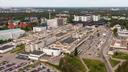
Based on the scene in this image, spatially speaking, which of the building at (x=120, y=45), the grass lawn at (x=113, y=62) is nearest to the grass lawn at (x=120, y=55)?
the grass lawn at (x=113, y=62)

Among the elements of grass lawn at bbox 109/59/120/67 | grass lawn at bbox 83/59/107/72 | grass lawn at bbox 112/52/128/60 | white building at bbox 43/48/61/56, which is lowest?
grass lawn at bbox 109/59/120/67

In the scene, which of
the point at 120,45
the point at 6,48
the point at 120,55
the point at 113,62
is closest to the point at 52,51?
the point at 6,48

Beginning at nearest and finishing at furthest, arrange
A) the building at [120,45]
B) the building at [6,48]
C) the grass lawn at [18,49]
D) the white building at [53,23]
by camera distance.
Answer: the building at [6,48], the grass lawn at [18,49], the building at [120,45], the white building at [53,23]

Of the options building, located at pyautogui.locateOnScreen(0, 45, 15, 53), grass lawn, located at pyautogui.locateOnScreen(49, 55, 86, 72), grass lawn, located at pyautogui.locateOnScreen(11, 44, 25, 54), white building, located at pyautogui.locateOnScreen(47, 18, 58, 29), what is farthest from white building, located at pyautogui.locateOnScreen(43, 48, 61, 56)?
white building, located at pyautogui.locateOnScreen(47, 18, 58, 29)

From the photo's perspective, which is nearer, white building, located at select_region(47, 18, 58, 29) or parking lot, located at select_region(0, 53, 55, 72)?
parking lot, located at select_region(0, 53, 55, 72)

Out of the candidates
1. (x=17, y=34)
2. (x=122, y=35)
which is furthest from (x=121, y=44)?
(x=17, y=34)

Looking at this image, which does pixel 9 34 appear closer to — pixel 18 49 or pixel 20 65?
pixel 18 49

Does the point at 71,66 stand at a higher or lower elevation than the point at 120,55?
higher

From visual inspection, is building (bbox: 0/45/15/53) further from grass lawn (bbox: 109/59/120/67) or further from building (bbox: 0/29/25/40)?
grass lawn (bbox: 109/59/120/67)

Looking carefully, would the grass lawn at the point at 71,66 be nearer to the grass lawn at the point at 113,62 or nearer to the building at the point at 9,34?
the grass lawn at the point at 113,62
